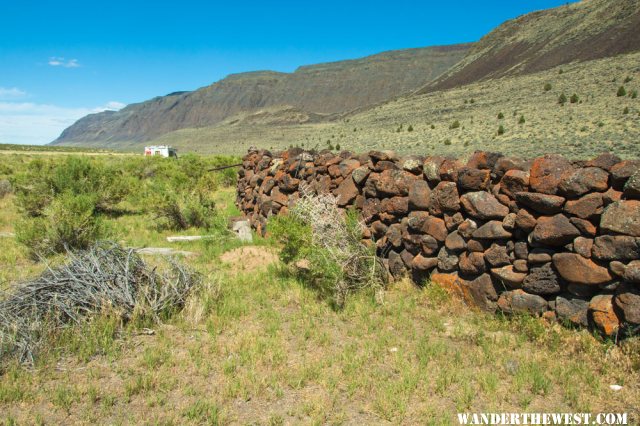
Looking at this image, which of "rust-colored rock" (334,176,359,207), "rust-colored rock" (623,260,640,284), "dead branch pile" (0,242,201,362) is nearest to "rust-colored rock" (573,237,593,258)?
"rust-colored rock" (623,260,640,284)

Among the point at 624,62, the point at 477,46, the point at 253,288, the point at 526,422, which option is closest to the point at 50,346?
the point at 253,288

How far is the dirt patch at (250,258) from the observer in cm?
751

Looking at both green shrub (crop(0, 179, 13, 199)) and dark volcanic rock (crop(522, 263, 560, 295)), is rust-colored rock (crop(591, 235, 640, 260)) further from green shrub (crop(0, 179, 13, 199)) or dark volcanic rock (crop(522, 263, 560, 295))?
green shrub (crop(0, 179, 13, 199))

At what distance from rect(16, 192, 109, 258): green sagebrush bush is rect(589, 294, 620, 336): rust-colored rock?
749 centimetres

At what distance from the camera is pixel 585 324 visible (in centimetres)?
412

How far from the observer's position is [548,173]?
14.3 ft

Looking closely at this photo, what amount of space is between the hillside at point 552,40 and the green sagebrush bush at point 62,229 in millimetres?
42438

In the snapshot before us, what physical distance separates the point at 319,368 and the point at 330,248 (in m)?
2.04

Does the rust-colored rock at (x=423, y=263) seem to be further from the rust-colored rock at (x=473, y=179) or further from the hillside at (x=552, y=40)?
the hillside at (x=552, y=40)

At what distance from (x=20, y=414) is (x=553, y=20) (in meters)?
76.8

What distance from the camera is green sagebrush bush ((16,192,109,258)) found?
7.88 m

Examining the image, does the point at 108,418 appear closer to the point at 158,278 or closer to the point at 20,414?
the point at 20,414

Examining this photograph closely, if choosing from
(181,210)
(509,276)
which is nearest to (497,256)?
(509,276)

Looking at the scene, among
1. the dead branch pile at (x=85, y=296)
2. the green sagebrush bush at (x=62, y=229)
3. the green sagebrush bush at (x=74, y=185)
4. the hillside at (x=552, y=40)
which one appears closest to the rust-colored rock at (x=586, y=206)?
the dead branch pile at (x=85, y=296)
